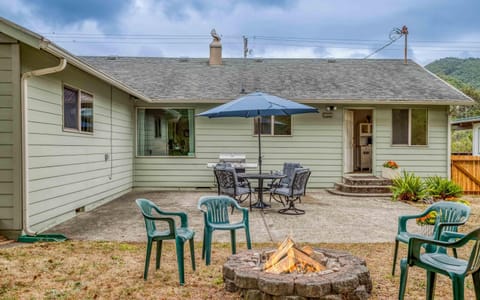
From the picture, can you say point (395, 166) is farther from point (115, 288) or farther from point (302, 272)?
point (115, 288)

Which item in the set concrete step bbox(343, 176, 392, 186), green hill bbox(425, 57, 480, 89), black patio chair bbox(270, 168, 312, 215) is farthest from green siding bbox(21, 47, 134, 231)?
green hill bbox(425, 57, 480, 89)

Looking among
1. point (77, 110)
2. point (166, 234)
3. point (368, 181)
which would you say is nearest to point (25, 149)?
point (77, 110)

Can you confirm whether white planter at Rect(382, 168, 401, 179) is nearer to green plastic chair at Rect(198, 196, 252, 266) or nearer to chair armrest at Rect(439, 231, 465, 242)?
green plastic chair at Rect(198, 196, 252, 266)

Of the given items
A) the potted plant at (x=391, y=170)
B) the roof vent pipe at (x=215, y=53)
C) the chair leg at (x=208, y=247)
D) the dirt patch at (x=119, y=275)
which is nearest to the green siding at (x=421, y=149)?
the potted plant at (x=391, y=170)

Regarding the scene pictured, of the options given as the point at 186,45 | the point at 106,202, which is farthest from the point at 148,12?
the point at 106,202

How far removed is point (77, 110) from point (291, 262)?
5.24 meters

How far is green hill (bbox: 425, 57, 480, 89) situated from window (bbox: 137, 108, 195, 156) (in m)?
28.7

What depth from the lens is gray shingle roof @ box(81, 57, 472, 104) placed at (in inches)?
396

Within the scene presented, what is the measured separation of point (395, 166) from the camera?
32.2 ft

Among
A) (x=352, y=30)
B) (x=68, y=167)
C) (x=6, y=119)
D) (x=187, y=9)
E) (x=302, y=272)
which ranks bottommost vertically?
(x=302, y=272)

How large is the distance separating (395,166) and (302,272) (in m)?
7.71

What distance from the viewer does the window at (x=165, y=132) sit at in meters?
10.3

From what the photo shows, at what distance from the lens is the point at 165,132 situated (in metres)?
10.3

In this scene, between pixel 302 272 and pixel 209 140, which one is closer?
pixel 302 272
